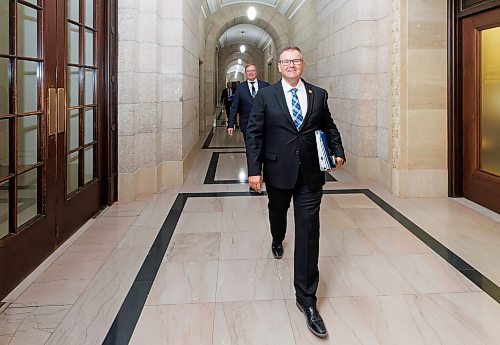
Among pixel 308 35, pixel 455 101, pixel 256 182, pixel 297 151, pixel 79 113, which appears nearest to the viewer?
pixel 297 151

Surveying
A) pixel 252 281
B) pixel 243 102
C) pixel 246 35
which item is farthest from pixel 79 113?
pixel 246 35

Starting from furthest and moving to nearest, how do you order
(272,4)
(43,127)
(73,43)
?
(272,4)
(73,43)
(43,127)

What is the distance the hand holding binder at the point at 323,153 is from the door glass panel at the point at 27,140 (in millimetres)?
2036

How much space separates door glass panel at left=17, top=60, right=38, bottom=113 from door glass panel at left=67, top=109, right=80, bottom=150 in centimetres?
79

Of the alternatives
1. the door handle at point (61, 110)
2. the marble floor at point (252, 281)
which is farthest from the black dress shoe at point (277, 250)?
the door handle at point (61, 110)

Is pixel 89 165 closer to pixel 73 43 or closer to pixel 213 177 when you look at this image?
pixel 73 43

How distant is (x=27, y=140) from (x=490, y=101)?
14.7 ft

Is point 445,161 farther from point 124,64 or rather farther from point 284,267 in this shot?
point 124,64

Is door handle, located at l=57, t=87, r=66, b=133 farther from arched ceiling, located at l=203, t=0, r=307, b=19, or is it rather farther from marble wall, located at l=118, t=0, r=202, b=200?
arched ceiling, located at l=203, t=0, r=307, b=19

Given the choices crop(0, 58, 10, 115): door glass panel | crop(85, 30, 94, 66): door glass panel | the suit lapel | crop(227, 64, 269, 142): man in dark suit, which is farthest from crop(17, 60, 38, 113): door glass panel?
crop(227, 64, 269, 142): man in dark suit

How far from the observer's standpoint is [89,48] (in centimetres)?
468

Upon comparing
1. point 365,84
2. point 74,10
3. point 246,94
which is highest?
point 74,10

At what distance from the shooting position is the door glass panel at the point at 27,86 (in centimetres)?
316

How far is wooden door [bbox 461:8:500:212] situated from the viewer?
4.79 m
